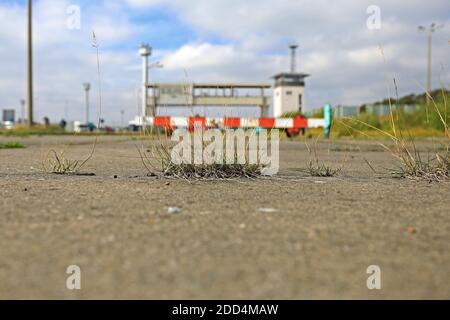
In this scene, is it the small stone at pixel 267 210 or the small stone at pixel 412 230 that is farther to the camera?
the small stone at pixel 267 210

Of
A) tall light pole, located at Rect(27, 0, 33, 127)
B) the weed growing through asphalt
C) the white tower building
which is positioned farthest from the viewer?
the white tower building

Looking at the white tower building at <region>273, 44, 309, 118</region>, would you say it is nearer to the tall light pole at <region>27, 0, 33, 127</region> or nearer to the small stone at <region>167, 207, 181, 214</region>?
the tall light pole at <region>27, 0, 33, 127</region>

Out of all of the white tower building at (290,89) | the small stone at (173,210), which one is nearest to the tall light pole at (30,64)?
the small stone at (173,210)

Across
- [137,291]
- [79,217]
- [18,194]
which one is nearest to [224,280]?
[137,291]

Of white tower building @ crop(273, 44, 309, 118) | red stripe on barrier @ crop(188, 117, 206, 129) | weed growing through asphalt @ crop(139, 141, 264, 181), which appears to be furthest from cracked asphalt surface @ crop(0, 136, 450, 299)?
white tower building @ crop(273, 44, 309, 118)

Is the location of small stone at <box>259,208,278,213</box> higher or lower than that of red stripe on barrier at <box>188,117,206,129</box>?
lower

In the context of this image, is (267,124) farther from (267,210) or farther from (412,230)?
(412,230)

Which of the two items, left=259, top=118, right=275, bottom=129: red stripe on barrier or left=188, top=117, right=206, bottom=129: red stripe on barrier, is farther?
left=259, top=118, right=275, bottom=129: red stripe on barrier

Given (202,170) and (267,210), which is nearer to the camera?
(267,210)

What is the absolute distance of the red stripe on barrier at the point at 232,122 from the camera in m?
3.87

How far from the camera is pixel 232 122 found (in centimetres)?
396

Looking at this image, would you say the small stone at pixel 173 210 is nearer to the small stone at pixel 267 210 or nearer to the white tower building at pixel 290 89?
the small stone at pixel 267 210

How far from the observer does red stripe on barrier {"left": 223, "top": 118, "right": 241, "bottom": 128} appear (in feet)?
12.7

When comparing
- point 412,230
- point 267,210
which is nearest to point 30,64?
point 267,210
